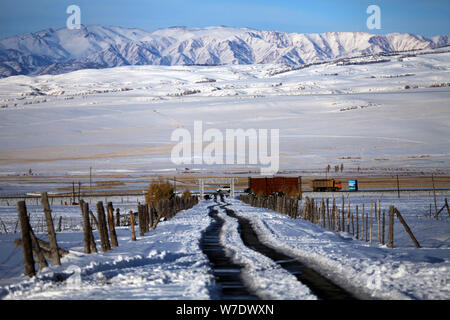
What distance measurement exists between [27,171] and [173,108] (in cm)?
8591

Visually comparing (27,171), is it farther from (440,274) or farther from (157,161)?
(440,274)

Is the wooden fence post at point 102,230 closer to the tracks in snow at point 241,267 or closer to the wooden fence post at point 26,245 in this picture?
the tracks in snow at point 241,267

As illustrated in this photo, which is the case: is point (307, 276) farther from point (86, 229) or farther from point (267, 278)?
point (86, 229)

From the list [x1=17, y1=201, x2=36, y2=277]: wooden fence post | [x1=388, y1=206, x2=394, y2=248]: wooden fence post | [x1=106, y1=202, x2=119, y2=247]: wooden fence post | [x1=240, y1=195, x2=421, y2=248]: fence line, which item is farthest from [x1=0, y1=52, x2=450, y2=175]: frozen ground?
Answer: [x1=17, y1=201, x2=36, y2=277]: wooden fence post

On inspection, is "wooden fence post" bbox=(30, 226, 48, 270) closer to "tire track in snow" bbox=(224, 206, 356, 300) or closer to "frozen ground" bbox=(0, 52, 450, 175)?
"tire track in snow" bbox=(224, 206, 356, 300)

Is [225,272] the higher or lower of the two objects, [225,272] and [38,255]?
the lower

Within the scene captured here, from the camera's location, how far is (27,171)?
11094cm

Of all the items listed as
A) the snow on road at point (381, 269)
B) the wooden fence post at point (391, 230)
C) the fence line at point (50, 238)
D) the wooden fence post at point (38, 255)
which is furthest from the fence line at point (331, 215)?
the wooden fence post at point (38, 255)
